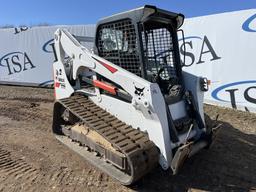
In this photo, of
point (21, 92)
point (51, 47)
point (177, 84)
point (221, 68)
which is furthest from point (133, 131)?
point (51, 47)

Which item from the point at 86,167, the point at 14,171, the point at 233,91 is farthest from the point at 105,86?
the point at 233,91

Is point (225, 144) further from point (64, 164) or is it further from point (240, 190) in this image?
point (64, 164)

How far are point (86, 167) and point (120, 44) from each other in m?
1.98

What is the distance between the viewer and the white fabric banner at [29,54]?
482 inches

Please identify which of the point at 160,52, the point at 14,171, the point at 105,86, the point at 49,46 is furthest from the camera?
the point at 49,46

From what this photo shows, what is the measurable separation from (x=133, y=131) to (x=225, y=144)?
2325mm

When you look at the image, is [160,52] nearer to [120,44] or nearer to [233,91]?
[120,44]

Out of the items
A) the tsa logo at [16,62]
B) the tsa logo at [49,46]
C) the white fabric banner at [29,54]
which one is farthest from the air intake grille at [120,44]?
the tsa logo at [16,62]

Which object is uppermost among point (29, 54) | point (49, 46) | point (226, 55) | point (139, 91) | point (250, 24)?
point (250, 24)

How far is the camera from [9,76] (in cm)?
1298

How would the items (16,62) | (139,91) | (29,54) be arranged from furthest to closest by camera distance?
(16,62) → (29,54) → (139,91)

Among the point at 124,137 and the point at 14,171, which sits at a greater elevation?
the point at 124,137

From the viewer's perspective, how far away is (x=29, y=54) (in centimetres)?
1262

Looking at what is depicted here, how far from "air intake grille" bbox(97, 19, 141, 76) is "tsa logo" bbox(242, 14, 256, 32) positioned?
4.97 m
